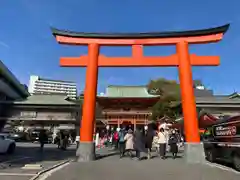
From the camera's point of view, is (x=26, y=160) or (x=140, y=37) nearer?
(x=26, y=160)

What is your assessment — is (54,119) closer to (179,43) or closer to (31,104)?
(31,104)

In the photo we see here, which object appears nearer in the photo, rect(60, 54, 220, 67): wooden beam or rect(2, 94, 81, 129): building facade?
rect(60, 54, 220, 67): wooden beam

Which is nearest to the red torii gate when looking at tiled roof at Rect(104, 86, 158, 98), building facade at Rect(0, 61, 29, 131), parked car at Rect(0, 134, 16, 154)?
parked car at Rect(0, 134, 16, 154)

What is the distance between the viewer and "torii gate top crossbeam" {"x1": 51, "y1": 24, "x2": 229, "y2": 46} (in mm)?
13000

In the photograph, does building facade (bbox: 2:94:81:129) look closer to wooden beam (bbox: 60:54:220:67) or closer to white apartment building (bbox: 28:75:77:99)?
wooden beam (bbox: 60:54:220:67)

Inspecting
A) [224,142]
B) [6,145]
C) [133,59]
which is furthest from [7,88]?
[224,142]

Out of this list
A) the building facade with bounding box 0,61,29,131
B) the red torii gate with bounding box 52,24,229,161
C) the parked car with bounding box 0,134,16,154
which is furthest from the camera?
the building facade with bounding box 0,61,29,131

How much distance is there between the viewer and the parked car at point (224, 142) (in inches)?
375

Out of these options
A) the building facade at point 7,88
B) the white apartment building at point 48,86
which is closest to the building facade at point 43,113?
the building facade at point 7,88

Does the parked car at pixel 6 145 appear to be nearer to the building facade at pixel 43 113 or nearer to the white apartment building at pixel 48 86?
the building facade at pixel 43 113

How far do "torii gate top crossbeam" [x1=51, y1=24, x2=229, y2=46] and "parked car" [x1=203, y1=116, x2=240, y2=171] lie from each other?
14.6ft

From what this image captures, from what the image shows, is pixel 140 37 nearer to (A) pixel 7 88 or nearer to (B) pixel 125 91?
(B) pixel 125 91

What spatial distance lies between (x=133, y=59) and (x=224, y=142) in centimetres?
559

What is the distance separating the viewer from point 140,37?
13.2 m
